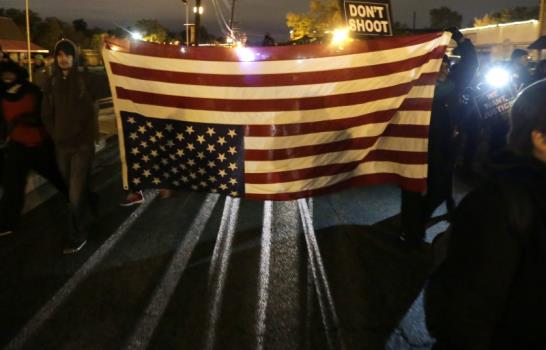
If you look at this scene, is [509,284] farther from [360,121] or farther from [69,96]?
[69,96]

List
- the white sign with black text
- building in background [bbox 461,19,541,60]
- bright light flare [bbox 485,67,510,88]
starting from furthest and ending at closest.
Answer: building in background [bbox 461,19,541,60]
bright light flare [bbox 485,67,510,88]
the white sign with black text

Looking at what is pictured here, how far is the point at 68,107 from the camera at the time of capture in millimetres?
4594

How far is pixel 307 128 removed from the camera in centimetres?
411

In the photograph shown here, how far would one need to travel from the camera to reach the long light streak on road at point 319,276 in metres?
Result: 3.39

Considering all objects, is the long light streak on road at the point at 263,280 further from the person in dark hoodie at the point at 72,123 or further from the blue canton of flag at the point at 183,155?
the person in dark hoodie at the point at 72,123

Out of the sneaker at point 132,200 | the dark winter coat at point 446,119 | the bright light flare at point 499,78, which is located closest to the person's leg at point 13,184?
the sneaker at point 132,200

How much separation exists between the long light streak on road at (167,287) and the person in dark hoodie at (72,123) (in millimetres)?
1026

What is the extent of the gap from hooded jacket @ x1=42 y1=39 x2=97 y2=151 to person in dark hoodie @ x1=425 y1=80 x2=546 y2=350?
3920 millimetres

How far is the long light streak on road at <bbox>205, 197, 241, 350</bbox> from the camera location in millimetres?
3520

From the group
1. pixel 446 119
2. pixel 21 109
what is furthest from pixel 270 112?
pixel 21 109

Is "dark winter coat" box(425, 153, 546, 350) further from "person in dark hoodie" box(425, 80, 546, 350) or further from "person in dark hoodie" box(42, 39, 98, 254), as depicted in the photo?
"person in dark hoodie" box(42, 39, 98, 254)

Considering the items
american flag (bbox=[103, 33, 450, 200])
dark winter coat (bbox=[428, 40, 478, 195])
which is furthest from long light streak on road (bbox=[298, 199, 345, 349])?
dark winter coat (bbox=[428, 40, 478, 195])

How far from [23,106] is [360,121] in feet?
10.8

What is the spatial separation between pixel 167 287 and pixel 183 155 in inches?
42.7
